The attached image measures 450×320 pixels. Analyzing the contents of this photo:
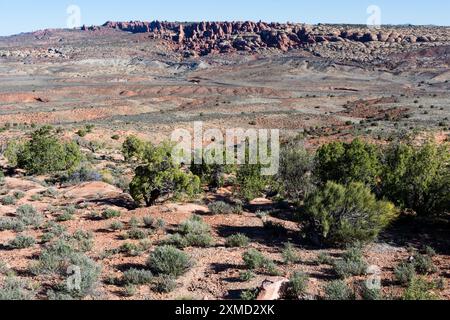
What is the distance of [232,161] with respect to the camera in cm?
2134

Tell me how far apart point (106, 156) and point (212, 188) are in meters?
13.9

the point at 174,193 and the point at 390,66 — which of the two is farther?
the point at 390,66

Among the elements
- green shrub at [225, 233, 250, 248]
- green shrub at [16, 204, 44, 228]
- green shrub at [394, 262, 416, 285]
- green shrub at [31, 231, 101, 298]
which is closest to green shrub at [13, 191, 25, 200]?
green shrub at [16, 204, 44, 228]

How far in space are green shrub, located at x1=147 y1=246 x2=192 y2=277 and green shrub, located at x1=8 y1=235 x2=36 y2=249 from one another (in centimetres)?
367

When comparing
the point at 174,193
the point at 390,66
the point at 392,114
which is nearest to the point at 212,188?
the point at 174,193

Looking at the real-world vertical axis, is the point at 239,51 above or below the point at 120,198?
above

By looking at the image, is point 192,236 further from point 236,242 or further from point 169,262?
point 169,262

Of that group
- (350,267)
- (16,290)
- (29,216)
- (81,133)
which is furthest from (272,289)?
(81,133)

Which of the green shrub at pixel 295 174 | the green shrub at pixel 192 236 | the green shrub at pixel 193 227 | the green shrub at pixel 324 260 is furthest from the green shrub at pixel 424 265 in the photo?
the green shrub at pixel 295 174

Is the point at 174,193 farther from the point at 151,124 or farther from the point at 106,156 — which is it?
the point at 151,124

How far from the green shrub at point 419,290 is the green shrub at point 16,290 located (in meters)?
6.89

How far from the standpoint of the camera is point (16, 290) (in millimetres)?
8273

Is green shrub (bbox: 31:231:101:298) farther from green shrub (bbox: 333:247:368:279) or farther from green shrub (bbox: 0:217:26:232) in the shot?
green shrub (bbox: 333:247:368:279)

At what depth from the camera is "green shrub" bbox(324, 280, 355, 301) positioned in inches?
325
